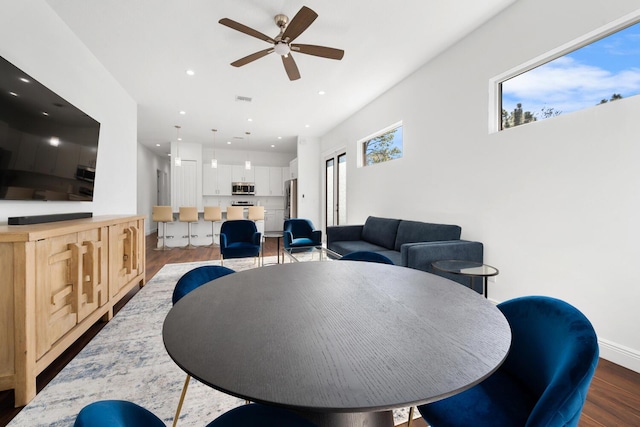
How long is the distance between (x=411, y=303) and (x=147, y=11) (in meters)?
3.49

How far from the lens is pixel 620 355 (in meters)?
1.90

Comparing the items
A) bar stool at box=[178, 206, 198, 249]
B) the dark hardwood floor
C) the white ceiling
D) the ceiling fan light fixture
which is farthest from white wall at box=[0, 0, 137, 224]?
the ceiling fan light fixture

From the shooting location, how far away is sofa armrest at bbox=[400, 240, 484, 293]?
2580 mm

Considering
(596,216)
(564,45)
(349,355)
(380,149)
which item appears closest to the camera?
(349,355)

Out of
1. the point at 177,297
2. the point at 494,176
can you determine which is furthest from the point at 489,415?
the point at 494,176

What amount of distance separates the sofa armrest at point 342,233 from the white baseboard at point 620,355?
10.5 feet

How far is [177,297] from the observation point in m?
1.27

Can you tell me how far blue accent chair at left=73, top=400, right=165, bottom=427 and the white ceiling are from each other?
308 cm

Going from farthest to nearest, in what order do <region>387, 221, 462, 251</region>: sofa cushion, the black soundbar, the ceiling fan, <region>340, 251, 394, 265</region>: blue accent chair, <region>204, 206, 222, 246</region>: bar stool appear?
1. <region>204, 206, 222, 246</region>: bar stool
2. <region>387, 221, 462, 251</region>: sofa cushion
3. the ceiling fan
4. <region>340, 251, 394, 265</region>: blue accent chair
5. the black soundbar

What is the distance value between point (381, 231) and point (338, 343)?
3.60 m

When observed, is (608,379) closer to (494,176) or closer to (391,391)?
(494,176)

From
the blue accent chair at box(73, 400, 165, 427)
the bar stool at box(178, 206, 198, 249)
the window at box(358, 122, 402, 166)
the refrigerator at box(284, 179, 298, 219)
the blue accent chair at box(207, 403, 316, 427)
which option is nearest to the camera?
the blue accent chair at box(73, 400, 165, 427)

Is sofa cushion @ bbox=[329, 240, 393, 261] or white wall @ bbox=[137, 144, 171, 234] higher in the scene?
white wall @ bbox=[137, 144, 171, 234]

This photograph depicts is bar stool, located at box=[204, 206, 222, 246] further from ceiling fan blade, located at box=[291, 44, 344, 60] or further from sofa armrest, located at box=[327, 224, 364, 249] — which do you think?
ceiling fan blade, located at box=[291, 44, 344, 60]
